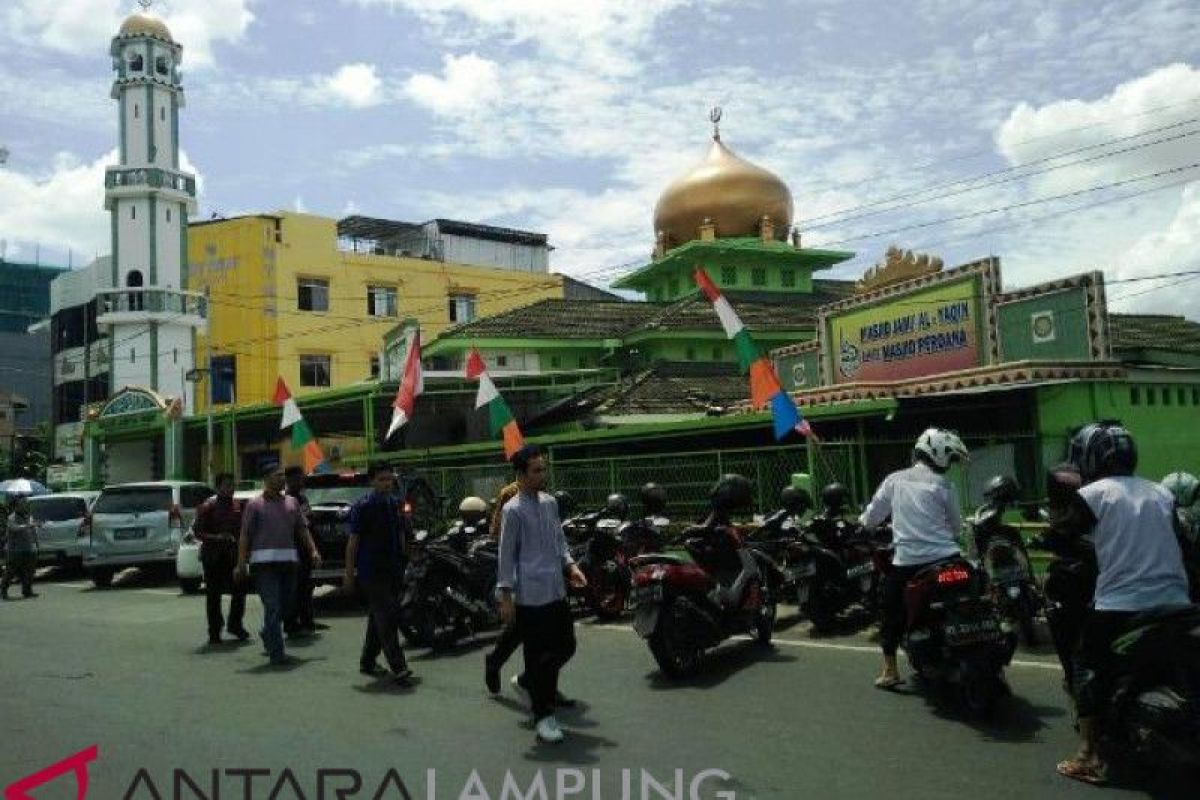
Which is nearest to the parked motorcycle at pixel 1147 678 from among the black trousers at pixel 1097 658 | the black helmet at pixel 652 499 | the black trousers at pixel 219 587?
the black trousers at pixel 1097 658

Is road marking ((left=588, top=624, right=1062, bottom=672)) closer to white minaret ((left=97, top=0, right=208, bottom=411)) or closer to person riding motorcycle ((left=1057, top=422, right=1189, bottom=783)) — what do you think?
person riding motorcycle ((left=1057, top=422, right=1189, bottom=783))

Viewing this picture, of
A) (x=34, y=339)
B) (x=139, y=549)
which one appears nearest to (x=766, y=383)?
(x=139, y=549)

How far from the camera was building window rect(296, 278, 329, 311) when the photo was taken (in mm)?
42562

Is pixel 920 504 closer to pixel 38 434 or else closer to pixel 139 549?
pixel 139 549

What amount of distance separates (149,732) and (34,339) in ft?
246

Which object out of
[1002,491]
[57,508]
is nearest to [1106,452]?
[1002,491]

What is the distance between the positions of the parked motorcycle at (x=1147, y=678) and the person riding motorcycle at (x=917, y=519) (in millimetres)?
1215

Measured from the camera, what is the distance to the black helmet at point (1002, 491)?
7988 millimetres

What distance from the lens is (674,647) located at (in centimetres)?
739

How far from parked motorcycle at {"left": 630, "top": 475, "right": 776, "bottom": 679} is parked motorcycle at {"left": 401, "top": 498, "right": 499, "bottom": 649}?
1.89 metres

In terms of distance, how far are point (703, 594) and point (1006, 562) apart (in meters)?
2.34

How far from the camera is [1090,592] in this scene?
5.11 m

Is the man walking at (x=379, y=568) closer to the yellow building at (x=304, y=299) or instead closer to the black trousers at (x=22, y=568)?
the black trousers at (x=22, y=568)

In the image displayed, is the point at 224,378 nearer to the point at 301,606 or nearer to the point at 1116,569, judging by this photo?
the point at 301,606
